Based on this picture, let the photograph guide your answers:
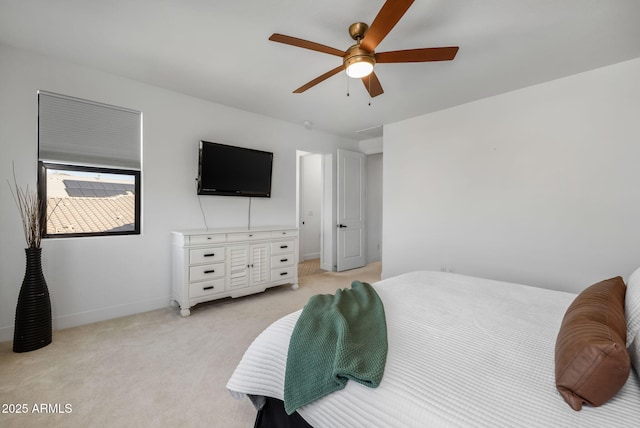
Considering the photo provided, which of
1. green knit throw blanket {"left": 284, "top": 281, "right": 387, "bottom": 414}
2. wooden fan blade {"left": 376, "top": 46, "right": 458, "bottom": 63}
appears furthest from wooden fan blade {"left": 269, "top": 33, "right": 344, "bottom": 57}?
green knit throw blanket {"left": 284, "top": 281, "right": 387, "bottom": 414}

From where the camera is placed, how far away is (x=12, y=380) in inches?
71.1

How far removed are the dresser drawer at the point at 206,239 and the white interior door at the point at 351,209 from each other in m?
2.33

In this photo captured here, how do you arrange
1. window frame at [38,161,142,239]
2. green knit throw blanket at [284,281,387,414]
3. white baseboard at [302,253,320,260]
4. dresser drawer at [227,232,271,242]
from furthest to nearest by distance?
white baseboard at [302,253,320,260], dresser drawer at [227,232,271,242], window frame at [38,161,142,239], green knit throw blanket at [284,281,387,414]

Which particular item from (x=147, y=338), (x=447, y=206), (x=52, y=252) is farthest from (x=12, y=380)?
(x=447, y=206)

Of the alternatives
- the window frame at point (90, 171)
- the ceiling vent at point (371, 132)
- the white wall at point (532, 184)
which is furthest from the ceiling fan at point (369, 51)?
the ceiling vent at point (371, 132)

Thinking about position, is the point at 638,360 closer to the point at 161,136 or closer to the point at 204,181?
the point at 204,181

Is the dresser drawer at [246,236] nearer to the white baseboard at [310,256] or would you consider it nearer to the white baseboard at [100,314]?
the white baseboard at [100,314]

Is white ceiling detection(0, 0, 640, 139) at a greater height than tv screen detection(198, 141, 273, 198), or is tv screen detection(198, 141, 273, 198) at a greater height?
white ceiling detection(0, 0, 640, 139)

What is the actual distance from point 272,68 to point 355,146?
121 inches

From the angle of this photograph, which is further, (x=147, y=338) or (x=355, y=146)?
(x=355, y=146)

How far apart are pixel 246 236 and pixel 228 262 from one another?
383mm

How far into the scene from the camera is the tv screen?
333cm

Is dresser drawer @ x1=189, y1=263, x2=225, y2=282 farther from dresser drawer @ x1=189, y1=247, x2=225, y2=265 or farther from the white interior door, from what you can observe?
the white interior door

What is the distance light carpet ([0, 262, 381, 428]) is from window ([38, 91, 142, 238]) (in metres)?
1.04
